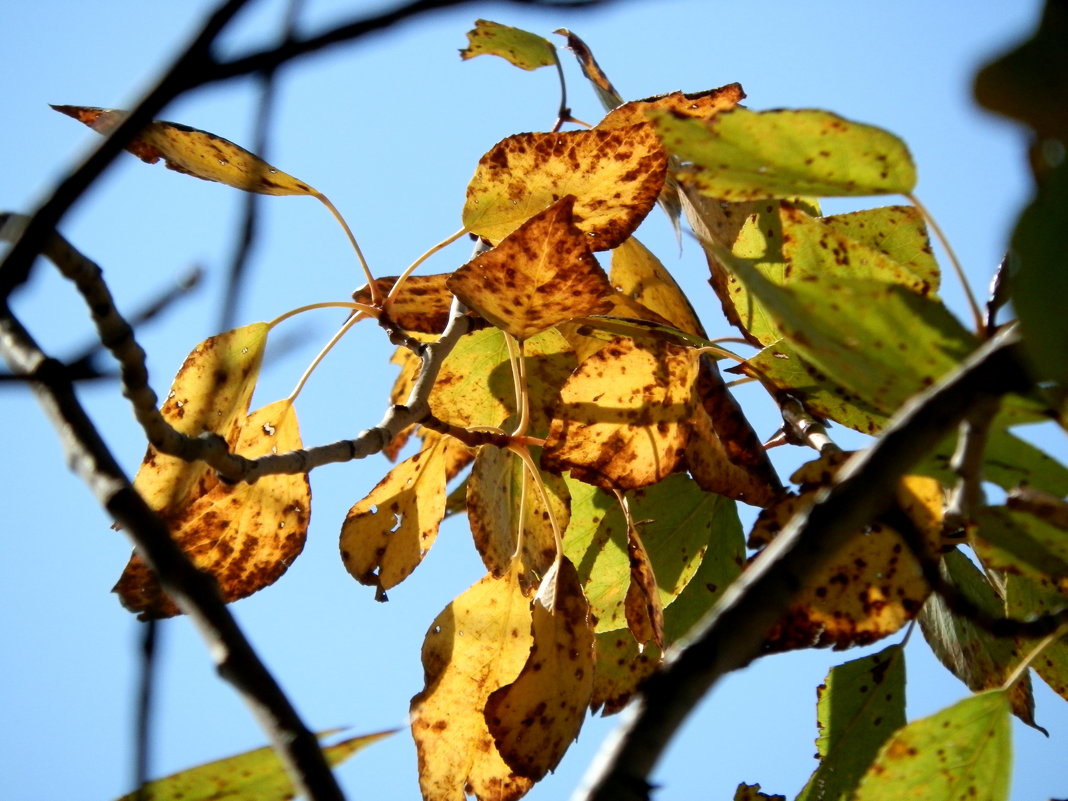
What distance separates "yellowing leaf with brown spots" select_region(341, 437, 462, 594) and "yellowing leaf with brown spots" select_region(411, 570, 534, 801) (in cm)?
6

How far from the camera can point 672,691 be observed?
0.86 ft

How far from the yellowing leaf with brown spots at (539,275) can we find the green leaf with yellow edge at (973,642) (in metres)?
0.29

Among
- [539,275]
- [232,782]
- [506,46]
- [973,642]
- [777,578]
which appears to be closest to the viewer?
[777,578]

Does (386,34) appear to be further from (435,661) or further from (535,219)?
(435,661)

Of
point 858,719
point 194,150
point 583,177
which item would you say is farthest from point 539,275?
point 858,719

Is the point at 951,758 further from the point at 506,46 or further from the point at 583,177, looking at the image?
Answer: the point at 506,46

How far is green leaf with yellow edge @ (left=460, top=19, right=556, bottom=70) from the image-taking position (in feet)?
2.99

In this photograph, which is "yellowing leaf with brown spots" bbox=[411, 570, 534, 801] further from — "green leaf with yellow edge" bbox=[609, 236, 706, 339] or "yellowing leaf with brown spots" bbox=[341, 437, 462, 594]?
"green leaf with yellow edge" bbox=[609, 236, 706, 339]

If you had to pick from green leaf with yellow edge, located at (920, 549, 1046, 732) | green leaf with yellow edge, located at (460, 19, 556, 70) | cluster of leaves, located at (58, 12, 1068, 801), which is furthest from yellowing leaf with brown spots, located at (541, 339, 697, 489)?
green leaf with yellow edge, located at (460, 19, 556, 70)

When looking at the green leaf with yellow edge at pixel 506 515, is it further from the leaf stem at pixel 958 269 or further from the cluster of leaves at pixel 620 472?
the leaf stem at pixel 958 269

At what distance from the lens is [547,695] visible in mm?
562

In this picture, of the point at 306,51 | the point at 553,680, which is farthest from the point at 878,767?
the point at 306,51

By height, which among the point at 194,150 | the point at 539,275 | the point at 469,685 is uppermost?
the point at 194,150

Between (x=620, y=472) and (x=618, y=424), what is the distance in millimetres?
27
